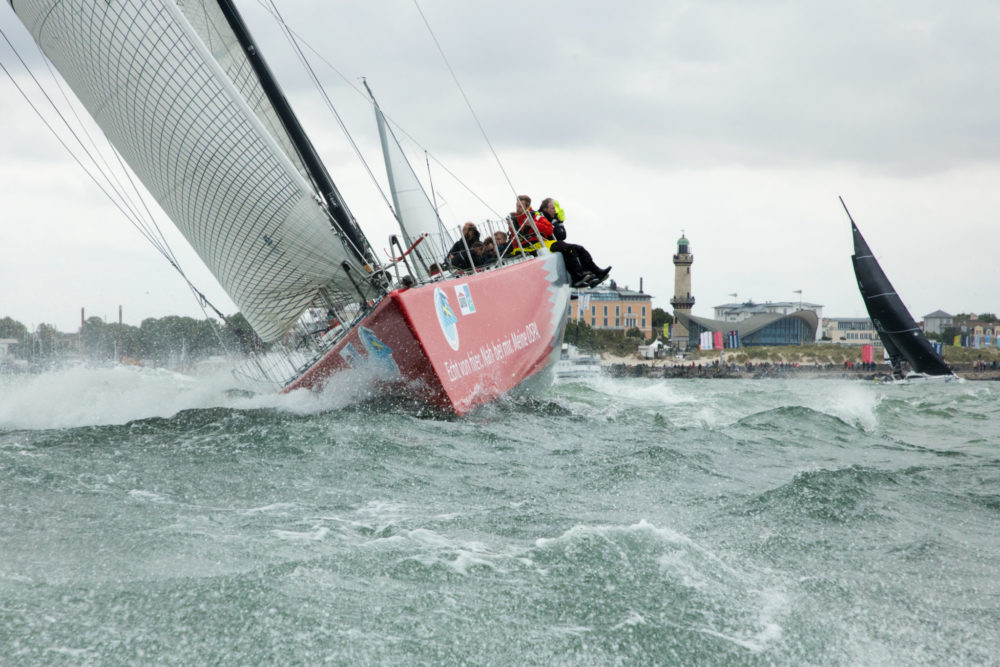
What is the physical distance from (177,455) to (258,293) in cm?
328

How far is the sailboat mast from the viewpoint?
294 inches

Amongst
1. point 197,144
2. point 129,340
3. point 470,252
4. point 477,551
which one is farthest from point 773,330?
point 477,551

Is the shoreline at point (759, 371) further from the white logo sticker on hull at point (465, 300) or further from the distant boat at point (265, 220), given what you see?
the white logo sticker on hull at point (465, 300)

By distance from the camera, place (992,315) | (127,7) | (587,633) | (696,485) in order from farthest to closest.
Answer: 1. (992,315)
2. (127,7)
3. (696,485)
4. (587,633)

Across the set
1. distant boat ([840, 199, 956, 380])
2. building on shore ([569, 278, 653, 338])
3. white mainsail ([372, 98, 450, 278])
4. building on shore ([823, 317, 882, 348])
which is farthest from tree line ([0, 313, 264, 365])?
building on shore ([823, 317, 882, 348])

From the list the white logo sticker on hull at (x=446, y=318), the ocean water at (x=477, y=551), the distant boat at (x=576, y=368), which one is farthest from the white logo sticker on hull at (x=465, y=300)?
the distant boat at (x=576, y=368)

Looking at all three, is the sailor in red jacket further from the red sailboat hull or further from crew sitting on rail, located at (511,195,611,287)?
the red sailboat hull

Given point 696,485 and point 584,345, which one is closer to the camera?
point 696,485

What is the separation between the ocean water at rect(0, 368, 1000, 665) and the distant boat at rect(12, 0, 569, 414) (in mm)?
1360

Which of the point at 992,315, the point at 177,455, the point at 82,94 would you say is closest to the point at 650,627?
the point at 177,455

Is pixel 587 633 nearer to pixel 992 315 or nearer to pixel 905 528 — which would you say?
pixel 905 528

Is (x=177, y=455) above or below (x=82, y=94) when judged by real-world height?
below

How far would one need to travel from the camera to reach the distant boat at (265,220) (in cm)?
632

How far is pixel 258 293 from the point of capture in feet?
24.7
